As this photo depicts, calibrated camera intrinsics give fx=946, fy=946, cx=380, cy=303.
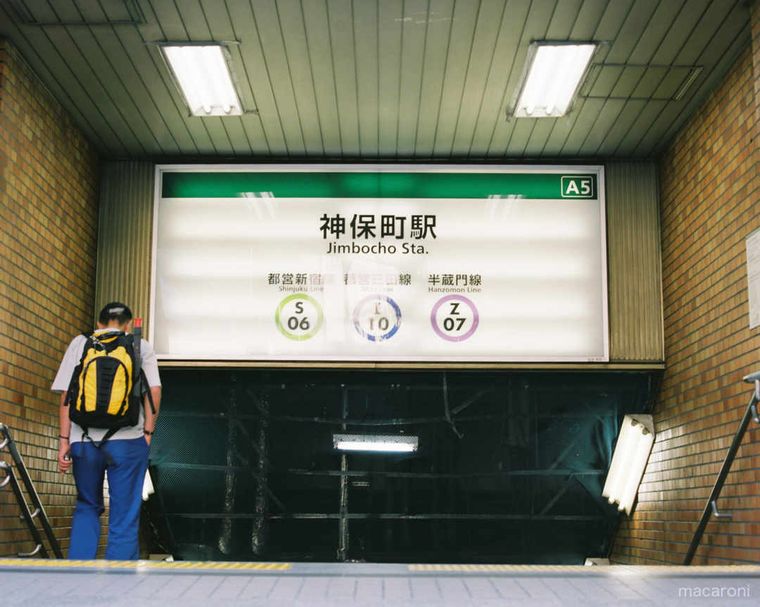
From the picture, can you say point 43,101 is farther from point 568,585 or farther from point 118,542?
point 568,585

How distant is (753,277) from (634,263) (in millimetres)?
1740

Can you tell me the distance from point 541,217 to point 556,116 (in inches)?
36.8

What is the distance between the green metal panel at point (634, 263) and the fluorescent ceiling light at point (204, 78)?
9.01ft

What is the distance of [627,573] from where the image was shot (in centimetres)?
278

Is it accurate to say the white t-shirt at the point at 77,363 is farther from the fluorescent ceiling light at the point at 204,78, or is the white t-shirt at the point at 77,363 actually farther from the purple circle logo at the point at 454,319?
the purple circle logo at the point at 454,319

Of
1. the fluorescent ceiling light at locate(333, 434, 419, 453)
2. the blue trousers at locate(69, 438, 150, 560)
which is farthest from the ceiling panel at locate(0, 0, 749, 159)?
the blue trousers at locate(69, 438, 150, 560)

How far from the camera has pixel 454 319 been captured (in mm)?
6586

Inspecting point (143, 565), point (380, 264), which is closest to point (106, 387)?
point (143, 565)

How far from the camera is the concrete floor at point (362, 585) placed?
2.29m

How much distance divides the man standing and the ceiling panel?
1.61 m

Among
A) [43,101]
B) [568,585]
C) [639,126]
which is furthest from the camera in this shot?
[639,126]

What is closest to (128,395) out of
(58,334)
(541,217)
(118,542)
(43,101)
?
(118,542)

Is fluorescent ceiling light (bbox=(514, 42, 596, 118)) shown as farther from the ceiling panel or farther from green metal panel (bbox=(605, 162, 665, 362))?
green metal panel (bbox=(605, 162, 665, 362))

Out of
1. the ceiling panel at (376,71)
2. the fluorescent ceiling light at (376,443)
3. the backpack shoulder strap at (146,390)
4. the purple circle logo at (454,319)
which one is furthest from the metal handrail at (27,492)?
the purple circle logo at (454,319)
